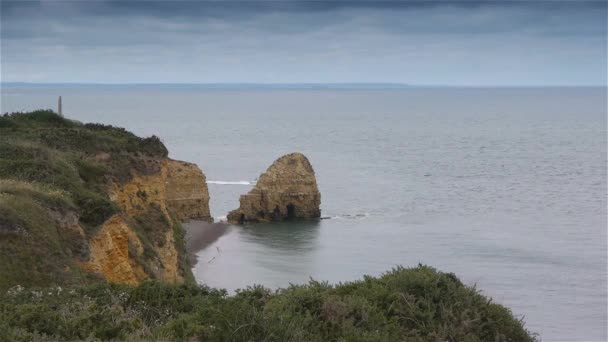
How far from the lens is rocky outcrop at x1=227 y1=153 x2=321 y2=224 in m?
66.5

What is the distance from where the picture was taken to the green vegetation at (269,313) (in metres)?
14.0

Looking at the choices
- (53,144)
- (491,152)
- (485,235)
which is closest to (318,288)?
(53,144)

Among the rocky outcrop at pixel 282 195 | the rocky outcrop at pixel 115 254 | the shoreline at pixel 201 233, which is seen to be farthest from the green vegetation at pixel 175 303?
the rocky outcrop at pixel 282 195

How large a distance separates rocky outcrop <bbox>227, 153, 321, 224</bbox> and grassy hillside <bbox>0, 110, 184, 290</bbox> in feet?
80.2

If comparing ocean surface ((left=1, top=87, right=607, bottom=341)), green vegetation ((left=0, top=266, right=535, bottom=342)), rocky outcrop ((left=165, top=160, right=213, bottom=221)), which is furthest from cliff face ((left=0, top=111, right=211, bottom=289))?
rocky outcrop ((left=165, top=160, right=213, bottom=221))

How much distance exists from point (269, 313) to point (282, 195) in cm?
5235

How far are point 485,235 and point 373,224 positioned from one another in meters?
8.93

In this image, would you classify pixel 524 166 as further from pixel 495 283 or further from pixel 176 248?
pixel 176 248

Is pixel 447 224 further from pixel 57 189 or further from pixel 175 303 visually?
pixel 175 303

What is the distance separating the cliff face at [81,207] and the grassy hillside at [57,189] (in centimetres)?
3

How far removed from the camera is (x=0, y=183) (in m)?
24.6

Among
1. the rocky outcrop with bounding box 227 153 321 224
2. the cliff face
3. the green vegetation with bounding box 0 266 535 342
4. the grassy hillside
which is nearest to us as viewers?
the green vegetation with bounding box 0 266 535 342

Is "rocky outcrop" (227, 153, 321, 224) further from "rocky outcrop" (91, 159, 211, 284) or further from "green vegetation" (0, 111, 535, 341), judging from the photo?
"green vegetation" (0, 111, 535, 341)

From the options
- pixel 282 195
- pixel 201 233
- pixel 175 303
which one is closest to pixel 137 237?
pixel 175 303
